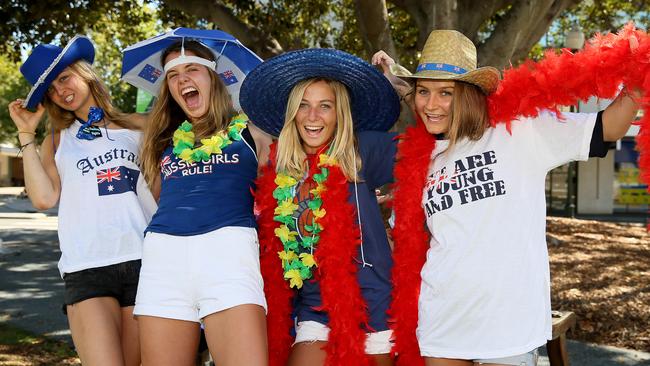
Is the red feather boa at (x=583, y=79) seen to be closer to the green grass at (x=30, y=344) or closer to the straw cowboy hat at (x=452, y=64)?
the straw cowboy hat at (x=452, y=64)

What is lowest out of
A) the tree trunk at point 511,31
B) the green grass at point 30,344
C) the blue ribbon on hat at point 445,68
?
the green grass at point 30,344

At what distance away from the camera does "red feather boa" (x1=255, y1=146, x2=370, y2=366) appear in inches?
105

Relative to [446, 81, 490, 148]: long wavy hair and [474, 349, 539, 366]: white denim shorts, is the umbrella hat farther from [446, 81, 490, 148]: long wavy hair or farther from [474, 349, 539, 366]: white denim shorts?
[474, 349, 539, 366]: white denim shorts

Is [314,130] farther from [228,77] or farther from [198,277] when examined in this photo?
[198,277]

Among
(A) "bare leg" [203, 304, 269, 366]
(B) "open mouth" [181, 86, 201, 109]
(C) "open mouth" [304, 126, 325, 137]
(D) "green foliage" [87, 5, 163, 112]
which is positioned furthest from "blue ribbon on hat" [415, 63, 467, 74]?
(D) "green foliage" [87, 5, 163, 112]

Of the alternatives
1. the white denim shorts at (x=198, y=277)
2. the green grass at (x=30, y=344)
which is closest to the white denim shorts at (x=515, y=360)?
the white denim shorts at (x=198, y=277)

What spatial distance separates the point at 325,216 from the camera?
2803mm

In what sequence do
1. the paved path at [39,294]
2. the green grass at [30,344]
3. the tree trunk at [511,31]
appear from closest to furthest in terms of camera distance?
the paved path at [39,294] → the green grass at [30,344] → the tree trunk at [511,31]

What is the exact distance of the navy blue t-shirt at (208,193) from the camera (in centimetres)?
271

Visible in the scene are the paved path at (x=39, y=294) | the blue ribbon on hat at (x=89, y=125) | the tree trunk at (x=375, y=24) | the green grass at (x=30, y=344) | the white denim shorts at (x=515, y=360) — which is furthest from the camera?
the tree trunk at (x=375, y=24)

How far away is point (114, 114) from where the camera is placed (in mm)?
3291

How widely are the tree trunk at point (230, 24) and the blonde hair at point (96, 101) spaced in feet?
14.0

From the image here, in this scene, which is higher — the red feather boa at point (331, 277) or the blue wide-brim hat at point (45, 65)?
the blue wide-brim hat at point (45, 65)

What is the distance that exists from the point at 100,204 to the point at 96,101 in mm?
604
